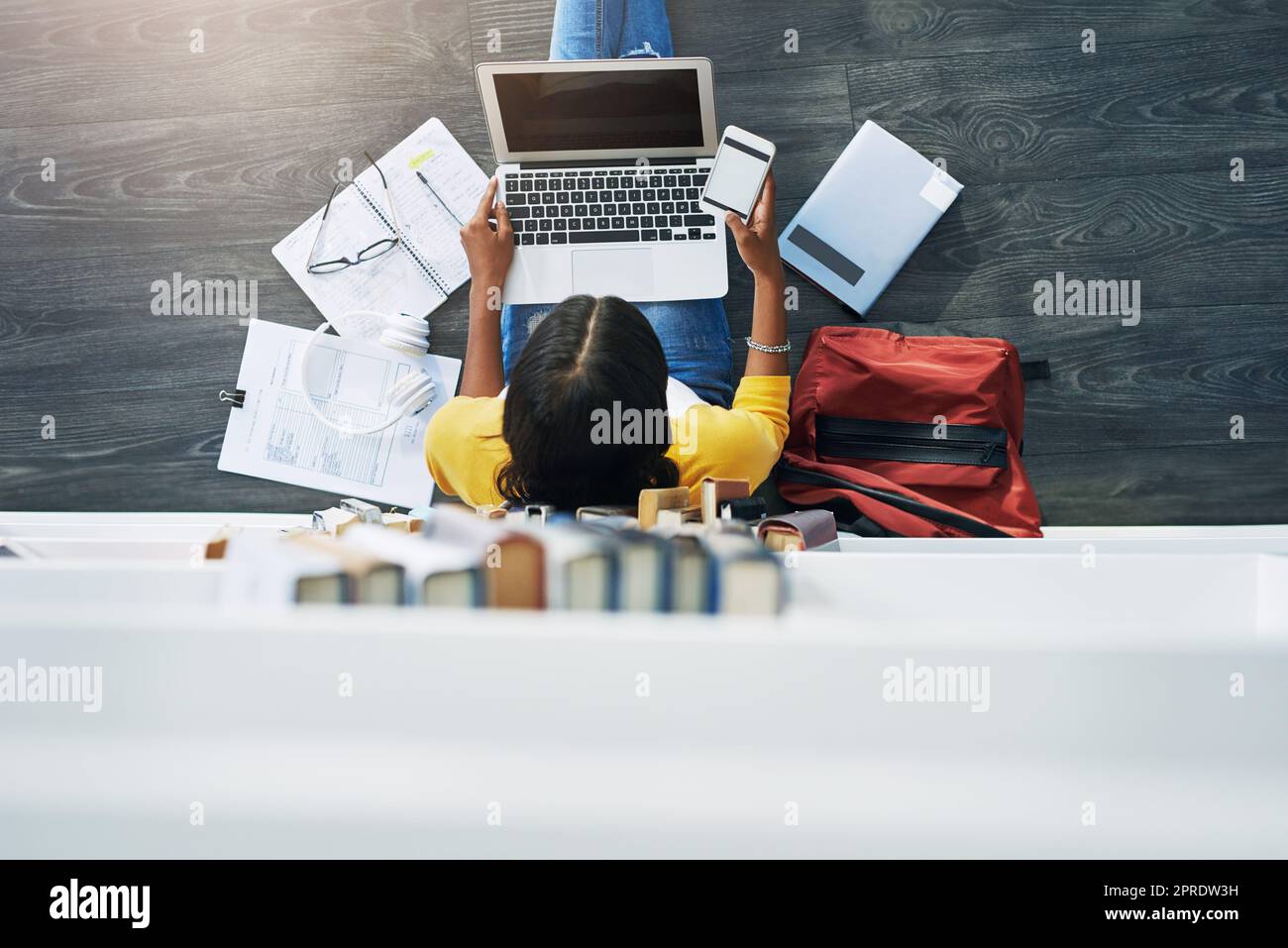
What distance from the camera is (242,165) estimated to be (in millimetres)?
1501

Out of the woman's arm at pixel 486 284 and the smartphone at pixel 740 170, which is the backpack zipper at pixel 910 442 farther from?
the woman's arm at pixel 486 284

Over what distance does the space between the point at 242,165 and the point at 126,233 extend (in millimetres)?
262

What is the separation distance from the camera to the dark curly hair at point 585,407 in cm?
100

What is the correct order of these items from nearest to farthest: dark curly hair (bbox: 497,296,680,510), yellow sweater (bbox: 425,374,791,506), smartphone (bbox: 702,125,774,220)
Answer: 1. dark curly hair (bbox: 497,296,680,510)
2. yellow sweater (bbox: 425,374,791,506)
3. smartphone (bbox: 702,125,774,220)

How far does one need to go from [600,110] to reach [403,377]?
56cm

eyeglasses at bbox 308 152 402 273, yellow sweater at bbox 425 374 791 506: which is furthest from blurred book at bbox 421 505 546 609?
eyeglasses at bbox 308 152 402 273

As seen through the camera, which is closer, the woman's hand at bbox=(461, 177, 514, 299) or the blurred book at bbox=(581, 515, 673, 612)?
the blurred book at bbox=(581, 515, 673, 612)

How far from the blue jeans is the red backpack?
18 cm

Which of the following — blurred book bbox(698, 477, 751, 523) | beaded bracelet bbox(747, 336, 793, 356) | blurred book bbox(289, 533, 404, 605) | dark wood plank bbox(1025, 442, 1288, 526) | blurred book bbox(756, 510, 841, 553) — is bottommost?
blurred book bbox(289, 533, 404, 605)

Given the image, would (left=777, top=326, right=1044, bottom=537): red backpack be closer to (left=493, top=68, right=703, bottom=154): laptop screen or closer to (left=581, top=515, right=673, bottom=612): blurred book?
(left=493, top=68, right=703, bottom=154): laptop screen

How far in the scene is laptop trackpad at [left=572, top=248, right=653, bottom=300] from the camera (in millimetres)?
1315

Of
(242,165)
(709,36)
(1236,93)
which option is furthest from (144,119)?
(1236,93)

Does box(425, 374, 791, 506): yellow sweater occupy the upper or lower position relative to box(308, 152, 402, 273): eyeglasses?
lower
